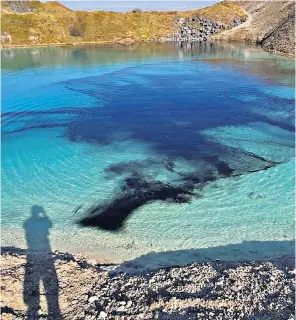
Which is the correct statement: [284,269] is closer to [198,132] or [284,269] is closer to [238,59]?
[198,132]

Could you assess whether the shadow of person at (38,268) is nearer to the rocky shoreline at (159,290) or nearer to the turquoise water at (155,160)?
the rocky shoreline at (159,290)

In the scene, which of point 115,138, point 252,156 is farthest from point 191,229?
point 115,138

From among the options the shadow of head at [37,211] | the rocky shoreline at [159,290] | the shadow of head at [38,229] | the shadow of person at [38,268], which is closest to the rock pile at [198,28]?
the shadow of head at [37,211]

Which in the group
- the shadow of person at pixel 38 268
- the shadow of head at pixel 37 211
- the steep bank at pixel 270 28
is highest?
the steep bank at pixel 270 28

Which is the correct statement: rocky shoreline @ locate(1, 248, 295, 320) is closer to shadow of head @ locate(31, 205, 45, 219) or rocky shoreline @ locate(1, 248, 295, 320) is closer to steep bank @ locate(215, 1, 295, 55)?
shadow of head @ locate(31, 205, 45, 219)

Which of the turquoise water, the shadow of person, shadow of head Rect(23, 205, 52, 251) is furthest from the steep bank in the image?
the shadow of person

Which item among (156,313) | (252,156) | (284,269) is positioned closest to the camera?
(156,313)
